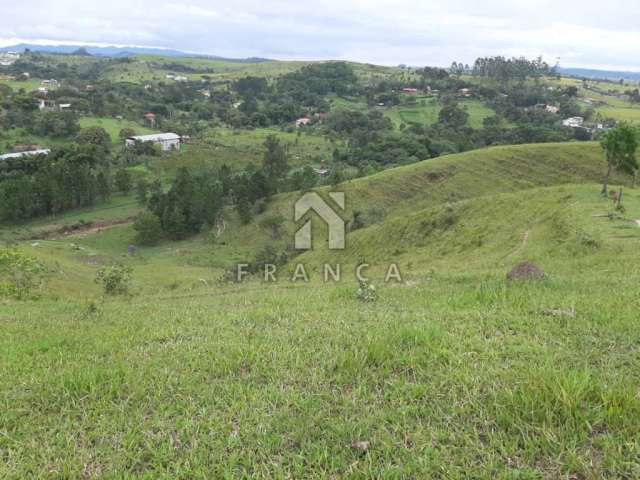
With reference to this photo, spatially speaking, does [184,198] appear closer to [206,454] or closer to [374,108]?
[206,454]

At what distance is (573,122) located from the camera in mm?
94688

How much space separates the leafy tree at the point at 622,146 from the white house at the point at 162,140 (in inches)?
2977

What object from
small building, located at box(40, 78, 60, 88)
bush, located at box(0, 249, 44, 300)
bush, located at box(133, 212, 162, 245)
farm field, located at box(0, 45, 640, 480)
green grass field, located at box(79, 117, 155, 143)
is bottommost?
bush, located at box(133, 212, 162, 245)

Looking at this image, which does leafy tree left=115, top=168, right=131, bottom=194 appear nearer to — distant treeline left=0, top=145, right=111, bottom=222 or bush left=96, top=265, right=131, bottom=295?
distant treeline left=0, top=145, right=111, bottom=222

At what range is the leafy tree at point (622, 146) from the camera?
81.8 ft

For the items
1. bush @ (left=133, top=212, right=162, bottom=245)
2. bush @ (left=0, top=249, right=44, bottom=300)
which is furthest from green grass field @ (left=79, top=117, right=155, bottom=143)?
bush @ (left=0, top=249, right=44, bottom=300)

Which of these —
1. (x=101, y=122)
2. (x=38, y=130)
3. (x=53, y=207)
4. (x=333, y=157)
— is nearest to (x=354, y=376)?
(x=53, y=207)

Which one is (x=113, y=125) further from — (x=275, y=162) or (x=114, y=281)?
(x=114, y=281)

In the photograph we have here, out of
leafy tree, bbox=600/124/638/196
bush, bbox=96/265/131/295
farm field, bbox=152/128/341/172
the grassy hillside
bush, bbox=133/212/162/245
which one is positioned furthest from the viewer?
farm field, bbox=152/128/341/172

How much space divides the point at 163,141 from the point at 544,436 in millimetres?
92662

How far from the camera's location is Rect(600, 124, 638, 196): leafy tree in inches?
981

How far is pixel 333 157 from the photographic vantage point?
3265 inches

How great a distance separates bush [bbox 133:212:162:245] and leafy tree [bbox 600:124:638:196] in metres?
39.5

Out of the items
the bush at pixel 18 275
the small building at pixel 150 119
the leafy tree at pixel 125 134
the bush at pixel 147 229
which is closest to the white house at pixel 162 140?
the leafy tree at pixel 125 134
